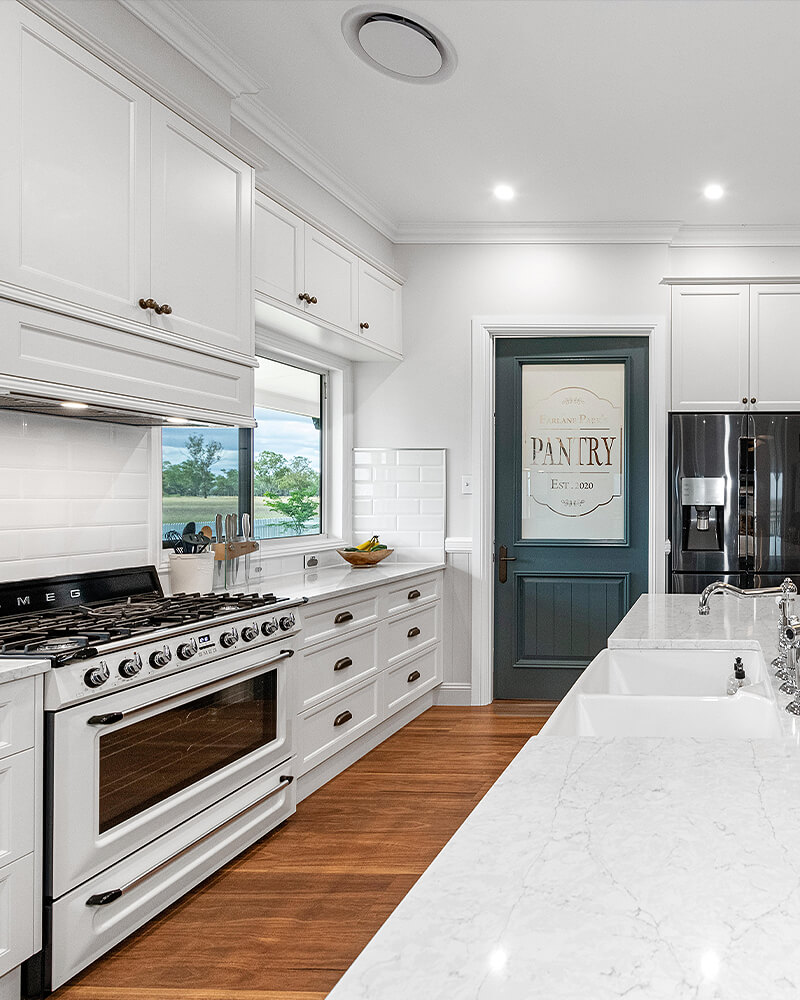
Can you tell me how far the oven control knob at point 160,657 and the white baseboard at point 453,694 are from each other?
2988 mm

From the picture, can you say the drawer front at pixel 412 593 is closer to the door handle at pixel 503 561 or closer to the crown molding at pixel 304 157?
the door handle at pixel 503 561

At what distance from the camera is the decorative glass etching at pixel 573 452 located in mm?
5141

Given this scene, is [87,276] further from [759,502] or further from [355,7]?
[759,502]

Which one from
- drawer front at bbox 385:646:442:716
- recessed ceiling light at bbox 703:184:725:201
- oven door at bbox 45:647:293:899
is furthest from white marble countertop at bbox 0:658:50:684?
recessed ceiling light at bbox 703:184:725:201

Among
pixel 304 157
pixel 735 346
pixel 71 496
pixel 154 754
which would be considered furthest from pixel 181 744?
pixel 735 346

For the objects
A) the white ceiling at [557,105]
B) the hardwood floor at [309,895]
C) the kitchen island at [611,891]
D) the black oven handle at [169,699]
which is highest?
the white ceiling at [557,105]

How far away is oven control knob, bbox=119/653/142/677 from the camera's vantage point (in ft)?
7.07

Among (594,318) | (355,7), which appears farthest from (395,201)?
(355,7)

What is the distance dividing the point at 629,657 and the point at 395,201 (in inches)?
123

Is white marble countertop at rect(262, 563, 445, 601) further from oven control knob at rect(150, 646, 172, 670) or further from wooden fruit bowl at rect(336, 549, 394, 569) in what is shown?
oven control knob at rect(150, 646, 172, 670)

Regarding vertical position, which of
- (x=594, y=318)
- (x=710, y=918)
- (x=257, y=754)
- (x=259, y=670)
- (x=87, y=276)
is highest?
(x=594, y=318)

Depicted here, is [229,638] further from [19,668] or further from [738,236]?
[738,236]

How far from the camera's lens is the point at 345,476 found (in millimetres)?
5148

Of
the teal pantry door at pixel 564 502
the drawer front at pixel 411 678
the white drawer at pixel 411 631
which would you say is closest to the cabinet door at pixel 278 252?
the white drawer at pixel 411 631
